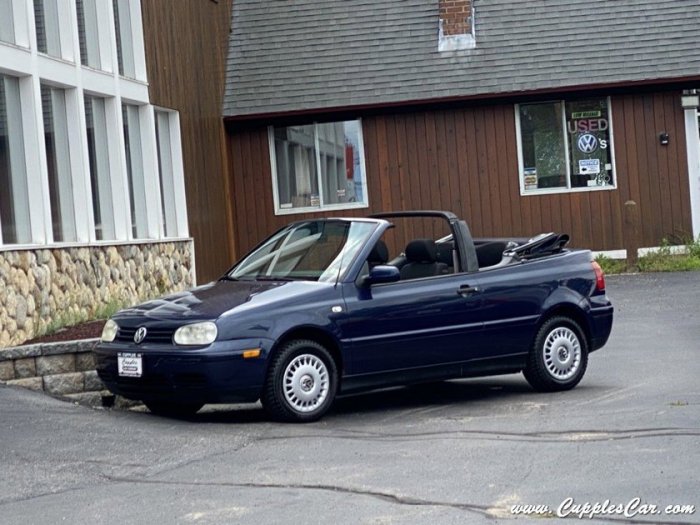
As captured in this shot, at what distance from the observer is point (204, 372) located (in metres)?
9.72

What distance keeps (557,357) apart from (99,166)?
7881 mm

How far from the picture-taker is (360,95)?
2420 cm

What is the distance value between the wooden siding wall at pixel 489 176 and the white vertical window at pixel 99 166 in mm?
7321

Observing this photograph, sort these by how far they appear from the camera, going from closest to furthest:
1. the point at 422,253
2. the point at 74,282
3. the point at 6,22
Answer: the point at 422,253
the point at 6,22
the point at 74,282

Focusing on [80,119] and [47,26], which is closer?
[47,26]

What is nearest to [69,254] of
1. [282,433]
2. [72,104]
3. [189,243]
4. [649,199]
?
[72,104]

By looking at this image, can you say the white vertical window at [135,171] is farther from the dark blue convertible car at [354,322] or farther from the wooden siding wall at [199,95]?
the dark blue convertible car at [354,322]

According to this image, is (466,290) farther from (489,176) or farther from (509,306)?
(489,176)

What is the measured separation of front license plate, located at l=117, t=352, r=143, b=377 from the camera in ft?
32.9

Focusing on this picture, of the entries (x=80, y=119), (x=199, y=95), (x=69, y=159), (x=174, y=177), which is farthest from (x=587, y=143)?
(x=69, y=159)

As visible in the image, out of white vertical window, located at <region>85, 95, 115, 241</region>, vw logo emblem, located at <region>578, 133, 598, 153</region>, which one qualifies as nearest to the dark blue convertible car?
white vertical window, located at <region>85, 95, 115, 241</region>

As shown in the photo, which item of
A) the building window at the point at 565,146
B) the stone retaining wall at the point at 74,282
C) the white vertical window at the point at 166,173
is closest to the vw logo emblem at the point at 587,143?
the building window at the point at 565,146

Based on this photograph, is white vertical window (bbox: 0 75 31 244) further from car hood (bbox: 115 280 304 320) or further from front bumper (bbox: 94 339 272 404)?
front bumper (bbox: 94 339 272 404)

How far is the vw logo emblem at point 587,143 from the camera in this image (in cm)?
2402
